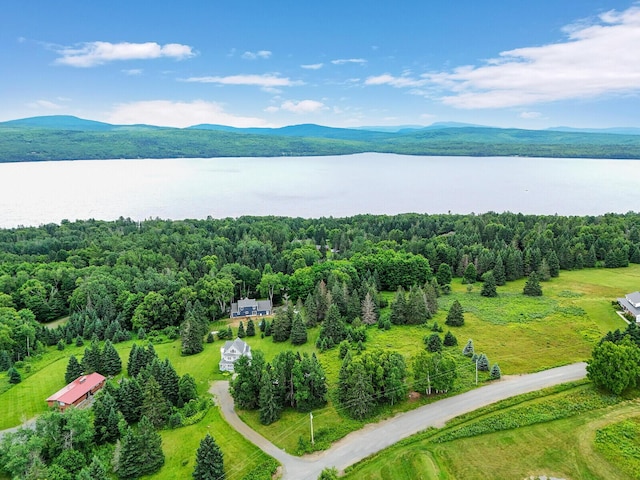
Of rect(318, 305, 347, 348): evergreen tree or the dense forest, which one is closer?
rect(318, 305, 347, 348): evergreen tree

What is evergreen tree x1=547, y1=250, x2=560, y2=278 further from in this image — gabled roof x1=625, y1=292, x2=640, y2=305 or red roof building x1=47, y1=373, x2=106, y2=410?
red roof building x1=47, y1=373, x2=106, y2=410

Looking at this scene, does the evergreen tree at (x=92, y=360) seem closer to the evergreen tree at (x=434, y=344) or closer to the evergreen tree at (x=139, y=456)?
the evergreen tree at (x=139, y=456)

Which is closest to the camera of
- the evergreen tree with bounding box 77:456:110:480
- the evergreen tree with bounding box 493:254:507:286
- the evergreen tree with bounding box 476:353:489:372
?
the evergreen tree with bounding box 77:456:110:480

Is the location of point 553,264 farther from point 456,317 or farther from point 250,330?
point 250,330

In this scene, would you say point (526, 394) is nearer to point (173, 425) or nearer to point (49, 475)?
point (173, 425)

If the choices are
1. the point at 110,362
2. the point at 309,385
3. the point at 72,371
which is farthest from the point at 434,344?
the point at 72,371

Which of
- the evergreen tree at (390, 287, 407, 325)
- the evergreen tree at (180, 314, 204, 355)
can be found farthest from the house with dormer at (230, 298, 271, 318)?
the evergreen tree at (390, 287, 407, 325)
